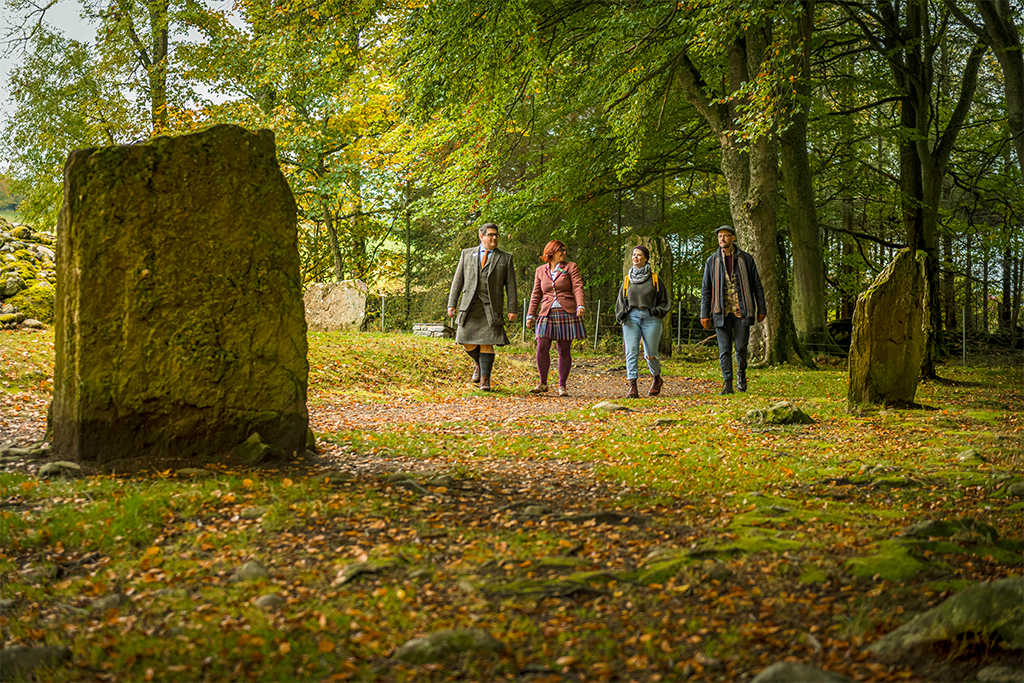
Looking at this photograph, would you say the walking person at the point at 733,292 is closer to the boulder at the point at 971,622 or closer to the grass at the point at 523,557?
the grass at the point at 523,557

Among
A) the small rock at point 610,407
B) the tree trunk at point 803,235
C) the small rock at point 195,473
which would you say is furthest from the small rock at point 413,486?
the tree trunk at point 803,235

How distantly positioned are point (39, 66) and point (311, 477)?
2251cm

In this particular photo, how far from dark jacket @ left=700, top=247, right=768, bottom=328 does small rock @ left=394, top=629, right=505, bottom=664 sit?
831 centimetres

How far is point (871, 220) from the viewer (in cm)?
2511

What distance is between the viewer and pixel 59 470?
531 cm

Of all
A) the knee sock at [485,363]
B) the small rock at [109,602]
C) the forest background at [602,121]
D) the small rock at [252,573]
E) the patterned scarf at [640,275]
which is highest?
the forest background at [602,121]

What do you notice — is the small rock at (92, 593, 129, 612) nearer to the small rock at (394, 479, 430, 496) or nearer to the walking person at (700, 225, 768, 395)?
the small rock at (394, 479, 430, 496)

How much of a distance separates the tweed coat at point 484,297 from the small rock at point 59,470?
633 centimetres

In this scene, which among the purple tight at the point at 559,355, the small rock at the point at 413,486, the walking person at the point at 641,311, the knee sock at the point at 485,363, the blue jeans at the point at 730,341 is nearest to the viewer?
the small rock at the point at 413,486

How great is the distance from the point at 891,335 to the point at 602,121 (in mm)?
10808

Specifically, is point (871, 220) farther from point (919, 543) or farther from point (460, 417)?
point (919, 543)

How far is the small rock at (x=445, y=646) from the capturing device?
2708 millimetres

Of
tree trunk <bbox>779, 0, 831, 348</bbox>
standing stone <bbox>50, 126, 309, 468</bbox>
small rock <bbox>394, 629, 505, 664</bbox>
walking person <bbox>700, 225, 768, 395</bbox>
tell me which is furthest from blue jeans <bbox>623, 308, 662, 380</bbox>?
small rock <bbox>394, 629, 505, 664</bbox>

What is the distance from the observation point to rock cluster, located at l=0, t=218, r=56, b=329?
13695 mm
